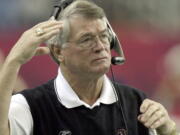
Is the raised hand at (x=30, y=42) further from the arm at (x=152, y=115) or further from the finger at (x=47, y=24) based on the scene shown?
the arm at (x=152, y=115)

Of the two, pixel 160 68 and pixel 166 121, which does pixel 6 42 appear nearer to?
pixel 160 68

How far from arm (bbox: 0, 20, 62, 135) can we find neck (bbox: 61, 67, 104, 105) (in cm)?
24

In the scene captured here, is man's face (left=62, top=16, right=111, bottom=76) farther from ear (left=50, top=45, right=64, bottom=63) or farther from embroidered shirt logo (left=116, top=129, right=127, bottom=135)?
embroidered shirt logo (left=116, top=129, right=127, bottom=135)

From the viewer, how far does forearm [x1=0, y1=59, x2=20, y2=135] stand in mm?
1622

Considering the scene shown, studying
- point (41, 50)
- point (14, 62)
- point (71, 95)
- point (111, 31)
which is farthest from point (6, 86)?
point (111, 31)

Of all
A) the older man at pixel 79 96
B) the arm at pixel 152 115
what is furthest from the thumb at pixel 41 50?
the arm at pixel 152 115

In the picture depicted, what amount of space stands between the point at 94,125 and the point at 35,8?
2.05m

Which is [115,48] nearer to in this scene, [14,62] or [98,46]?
[98,46]

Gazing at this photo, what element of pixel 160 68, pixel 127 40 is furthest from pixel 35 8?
pixel 160 68

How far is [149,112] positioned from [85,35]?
0.31 metres

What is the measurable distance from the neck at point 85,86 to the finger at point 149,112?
8.2 inches

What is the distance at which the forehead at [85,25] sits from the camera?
179cm

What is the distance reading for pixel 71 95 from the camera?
1.87m

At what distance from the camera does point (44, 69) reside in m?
3.59
